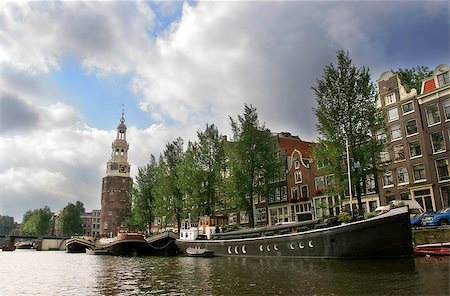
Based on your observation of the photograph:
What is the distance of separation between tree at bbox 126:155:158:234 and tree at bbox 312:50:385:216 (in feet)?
138

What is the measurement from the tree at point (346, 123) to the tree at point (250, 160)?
487 inches

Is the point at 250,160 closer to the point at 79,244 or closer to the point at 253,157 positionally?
the point at 253,157

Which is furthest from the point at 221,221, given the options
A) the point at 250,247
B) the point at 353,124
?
the point at 353,124

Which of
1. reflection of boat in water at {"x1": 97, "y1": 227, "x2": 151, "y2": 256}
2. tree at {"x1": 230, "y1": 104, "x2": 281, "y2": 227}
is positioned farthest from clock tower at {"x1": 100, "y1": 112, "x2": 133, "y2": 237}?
tree at {"x1": 230, "y1": 104, "x2": 281, "y2": 227}

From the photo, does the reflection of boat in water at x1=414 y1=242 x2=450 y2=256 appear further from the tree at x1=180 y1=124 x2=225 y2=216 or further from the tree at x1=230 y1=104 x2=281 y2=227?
the tree at x1=180 y1=124 x2=225 y2=216

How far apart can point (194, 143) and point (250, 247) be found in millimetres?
24928

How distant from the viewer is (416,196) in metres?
41.8

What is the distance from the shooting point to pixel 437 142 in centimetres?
4103

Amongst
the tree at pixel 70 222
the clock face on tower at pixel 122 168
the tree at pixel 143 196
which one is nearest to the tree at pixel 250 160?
the tree at pixel 143 196

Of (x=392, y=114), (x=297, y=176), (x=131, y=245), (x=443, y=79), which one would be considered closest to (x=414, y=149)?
(x=392, y=114)

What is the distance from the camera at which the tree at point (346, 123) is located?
110 ft

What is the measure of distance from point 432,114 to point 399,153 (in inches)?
226

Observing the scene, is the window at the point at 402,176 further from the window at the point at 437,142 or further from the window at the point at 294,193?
the window at the point at 294,193

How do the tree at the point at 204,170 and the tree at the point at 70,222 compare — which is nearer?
the tree at the point at 204,170
